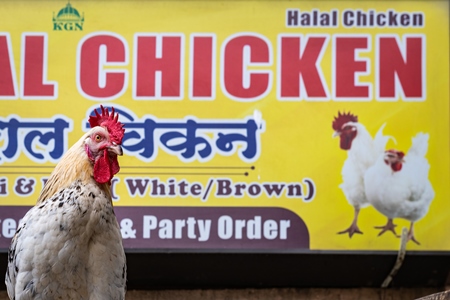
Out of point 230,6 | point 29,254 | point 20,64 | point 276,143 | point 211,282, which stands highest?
point 230,6

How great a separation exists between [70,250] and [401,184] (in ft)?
9.03

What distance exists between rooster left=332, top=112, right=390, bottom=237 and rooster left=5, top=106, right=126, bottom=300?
7.04 feet

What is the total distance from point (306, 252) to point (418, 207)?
A: 860 mm

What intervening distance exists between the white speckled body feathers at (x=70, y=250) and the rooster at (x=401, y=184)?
2.32m

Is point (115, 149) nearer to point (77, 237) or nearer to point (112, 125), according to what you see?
point (112, 125)

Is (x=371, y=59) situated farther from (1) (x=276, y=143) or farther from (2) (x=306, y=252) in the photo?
(2) (x=306, y=252)

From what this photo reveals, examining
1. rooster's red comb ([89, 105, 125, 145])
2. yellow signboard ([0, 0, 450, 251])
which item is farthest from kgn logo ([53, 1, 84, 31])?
rooster's red comb ([89, 105, 125, 145])

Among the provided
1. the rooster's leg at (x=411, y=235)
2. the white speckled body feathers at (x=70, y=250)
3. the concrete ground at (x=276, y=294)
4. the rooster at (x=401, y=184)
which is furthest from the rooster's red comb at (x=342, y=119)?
the white speckled body feathers at (x=70, y=250)

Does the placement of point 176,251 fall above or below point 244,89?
below

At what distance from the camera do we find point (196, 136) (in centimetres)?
667

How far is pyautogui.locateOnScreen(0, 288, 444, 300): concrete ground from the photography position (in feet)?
22.6

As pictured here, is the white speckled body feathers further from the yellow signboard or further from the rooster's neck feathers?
the yellow signboard

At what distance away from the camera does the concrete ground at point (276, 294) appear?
6.88 metres

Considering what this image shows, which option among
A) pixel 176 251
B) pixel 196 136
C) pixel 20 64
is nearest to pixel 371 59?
pixel 196 136
